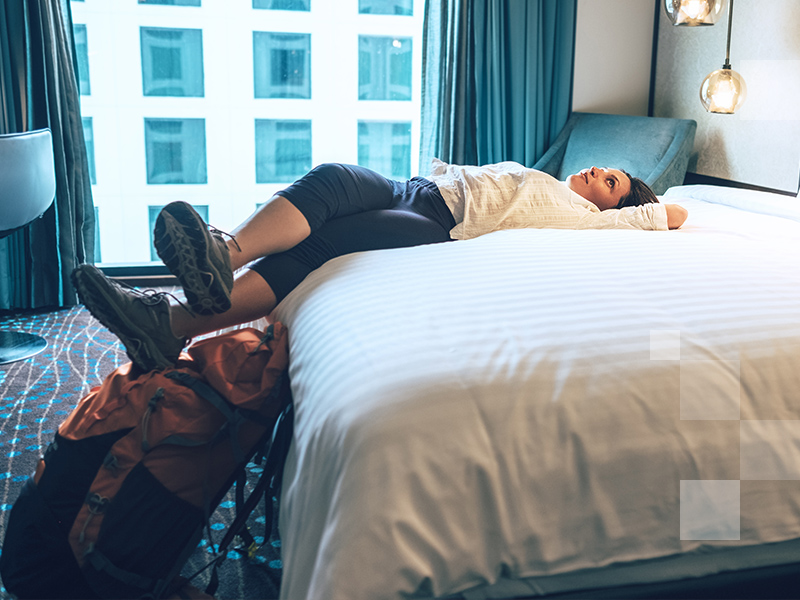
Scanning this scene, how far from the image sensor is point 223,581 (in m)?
1.34

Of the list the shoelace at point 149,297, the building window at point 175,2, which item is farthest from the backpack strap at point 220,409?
the building window at point 175,2

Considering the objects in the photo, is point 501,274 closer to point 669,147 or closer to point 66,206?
point 669,147

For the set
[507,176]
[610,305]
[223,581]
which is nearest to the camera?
[610,305]

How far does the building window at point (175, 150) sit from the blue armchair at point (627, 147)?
1.86 m

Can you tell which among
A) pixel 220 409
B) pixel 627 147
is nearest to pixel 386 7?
pixel 627 147

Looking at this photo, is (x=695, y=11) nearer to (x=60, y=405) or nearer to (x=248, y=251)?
(x=248, y=251)

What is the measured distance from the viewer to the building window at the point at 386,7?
148 inches

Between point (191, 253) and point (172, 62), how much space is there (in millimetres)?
2667

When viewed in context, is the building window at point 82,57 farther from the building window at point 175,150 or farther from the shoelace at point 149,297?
the shoelace at point 149,297

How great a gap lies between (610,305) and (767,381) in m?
0.27

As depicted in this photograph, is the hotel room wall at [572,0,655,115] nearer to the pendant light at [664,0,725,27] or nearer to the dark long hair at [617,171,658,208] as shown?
the pendant light at [664,0,725,27]

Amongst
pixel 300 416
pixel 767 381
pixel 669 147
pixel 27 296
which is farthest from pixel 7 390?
pixel 669 147

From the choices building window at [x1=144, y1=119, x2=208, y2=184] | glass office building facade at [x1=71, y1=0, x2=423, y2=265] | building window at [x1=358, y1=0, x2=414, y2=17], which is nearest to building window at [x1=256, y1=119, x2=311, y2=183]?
glass office building facade at [x1=71, y1=0, x2=423, y2=265]

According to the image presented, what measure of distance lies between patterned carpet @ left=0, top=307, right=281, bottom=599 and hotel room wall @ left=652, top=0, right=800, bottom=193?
2.38 meters
